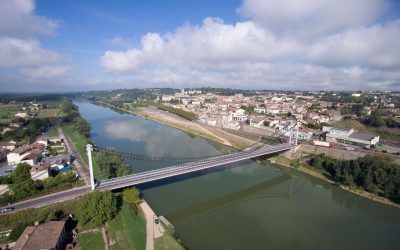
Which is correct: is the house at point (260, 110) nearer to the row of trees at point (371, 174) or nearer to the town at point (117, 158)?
the town at point (117, 158)

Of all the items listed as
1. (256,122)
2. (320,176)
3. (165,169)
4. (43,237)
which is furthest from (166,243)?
(256,122)

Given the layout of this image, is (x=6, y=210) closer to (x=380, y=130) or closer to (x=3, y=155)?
(x=3, y=155)

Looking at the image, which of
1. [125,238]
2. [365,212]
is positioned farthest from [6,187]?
[365,212]

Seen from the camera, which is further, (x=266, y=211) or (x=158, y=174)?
(x=158, y=174)

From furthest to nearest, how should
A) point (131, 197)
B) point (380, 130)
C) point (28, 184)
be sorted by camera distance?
Result: point (380, 130)
point (28, 184)
point (131, 197)

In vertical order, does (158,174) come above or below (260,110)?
below

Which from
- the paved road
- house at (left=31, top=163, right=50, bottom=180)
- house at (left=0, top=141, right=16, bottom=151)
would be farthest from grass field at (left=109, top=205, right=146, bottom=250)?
house at (left=0, top=141, right=16, bottom=151)

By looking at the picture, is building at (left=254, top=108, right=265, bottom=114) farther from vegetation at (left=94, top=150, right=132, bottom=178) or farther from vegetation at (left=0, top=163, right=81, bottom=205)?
vegetation at (left=0, top=163, right=81, bottom=205)
